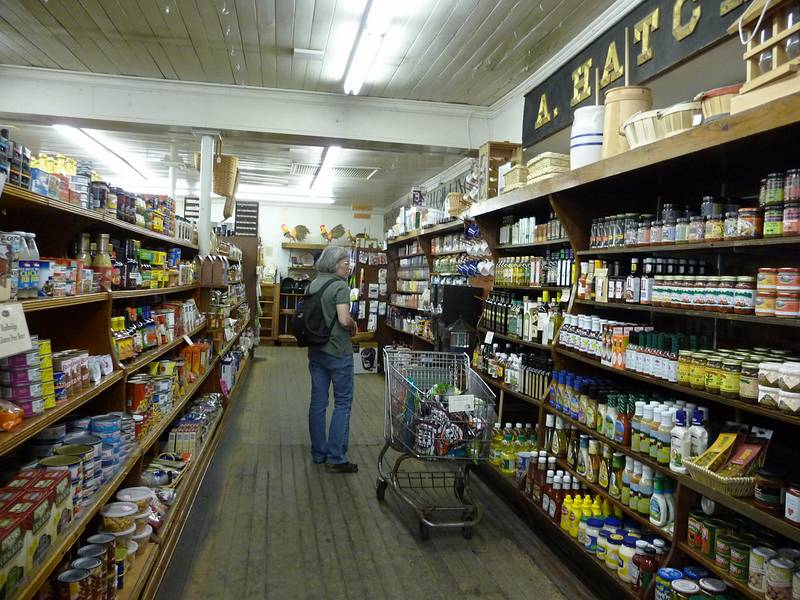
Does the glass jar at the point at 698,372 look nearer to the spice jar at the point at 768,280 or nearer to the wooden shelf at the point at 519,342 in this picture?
the spice jar at the point at 768,280

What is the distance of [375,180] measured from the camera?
Result: 1150 cm

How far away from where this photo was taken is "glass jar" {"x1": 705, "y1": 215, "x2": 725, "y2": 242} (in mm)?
2566

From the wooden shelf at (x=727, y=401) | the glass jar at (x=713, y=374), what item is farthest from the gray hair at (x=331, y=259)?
the glass jar at (x=713, y=374)

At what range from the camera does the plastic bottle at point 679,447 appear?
8.43 feet

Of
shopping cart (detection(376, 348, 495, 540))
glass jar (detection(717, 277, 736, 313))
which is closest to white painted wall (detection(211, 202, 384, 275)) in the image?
shopping cart (detection(376, 348, 495, 540))

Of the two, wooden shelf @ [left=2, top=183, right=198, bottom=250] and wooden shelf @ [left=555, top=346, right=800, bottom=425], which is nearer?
wooden shelf @ [left=2, top=183, right=198, bottom=250]

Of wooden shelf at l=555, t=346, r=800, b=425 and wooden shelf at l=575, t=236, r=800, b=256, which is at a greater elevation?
wooden shelf at l=575, t=236, r=800, b=256

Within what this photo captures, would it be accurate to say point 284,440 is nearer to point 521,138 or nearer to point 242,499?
point 242,499

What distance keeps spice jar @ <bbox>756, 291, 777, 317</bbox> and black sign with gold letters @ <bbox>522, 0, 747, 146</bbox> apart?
1603 mm

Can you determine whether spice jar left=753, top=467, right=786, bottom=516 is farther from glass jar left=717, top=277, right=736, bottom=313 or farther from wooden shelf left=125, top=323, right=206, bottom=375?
wooden shelf left=125, top=323, right=206, bottom=375

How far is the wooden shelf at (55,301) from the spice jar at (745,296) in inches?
109

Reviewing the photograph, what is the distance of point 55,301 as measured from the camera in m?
2.14

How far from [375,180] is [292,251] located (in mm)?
4731

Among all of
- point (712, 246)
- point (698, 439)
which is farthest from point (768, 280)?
point (698, 439)
